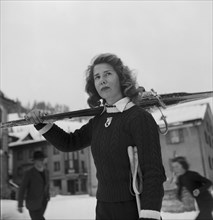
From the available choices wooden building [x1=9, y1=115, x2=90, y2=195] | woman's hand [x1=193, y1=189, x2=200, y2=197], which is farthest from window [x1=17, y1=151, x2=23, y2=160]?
woman's hand [x1=193, y1=189, x2=200, y2=197]

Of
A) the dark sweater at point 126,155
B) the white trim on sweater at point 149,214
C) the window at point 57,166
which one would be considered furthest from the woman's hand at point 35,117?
the window at point 57,166

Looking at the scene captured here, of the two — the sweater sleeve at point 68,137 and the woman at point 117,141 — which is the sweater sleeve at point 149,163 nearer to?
the woman at point 117,141

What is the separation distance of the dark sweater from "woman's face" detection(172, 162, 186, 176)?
1.04 m

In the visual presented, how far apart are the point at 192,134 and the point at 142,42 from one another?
0.72m

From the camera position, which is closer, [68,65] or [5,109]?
[68,65]

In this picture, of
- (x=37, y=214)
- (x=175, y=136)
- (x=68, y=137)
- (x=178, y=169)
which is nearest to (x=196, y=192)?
(x=178, y=169)

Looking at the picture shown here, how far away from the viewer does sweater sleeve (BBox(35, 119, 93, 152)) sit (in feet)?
1.97

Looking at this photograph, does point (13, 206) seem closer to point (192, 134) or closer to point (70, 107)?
point (70, 107)

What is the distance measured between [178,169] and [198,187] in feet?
0.43

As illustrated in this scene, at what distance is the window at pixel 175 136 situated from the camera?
61.4 inches

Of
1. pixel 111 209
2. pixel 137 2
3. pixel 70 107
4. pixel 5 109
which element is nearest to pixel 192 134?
pixel 70 107

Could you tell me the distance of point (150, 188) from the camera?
43 centimetres

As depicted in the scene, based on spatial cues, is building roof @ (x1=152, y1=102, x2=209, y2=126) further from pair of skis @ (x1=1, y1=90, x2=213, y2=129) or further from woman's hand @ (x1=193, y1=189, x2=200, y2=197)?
pair of skis @ (x1=1, y1=90, x2=213, y2=129)

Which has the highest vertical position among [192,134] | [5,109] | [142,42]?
[142,42]
